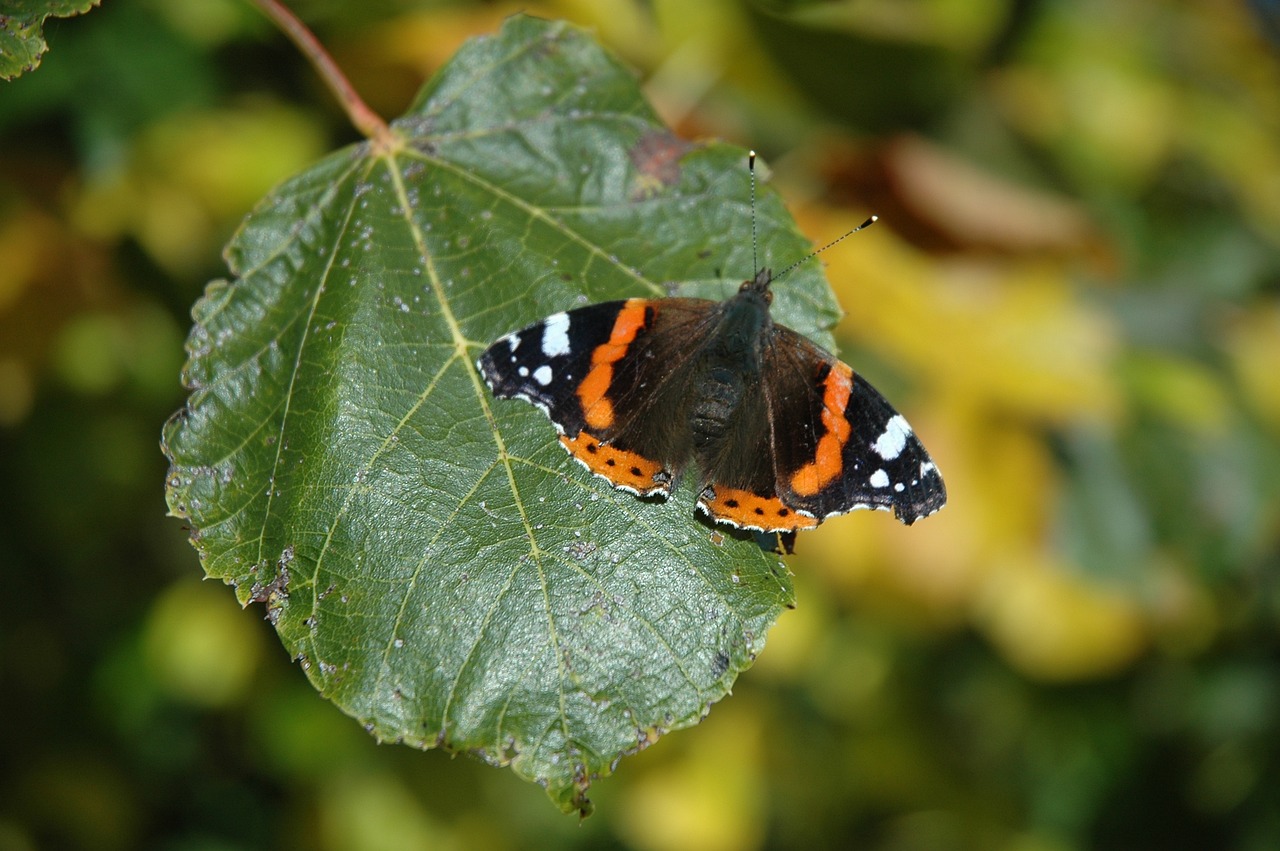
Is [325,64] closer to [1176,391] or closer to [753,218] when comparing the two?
[753,218]

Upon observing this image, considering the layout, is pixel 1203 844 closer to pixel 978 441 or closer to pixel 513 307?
pixel 978 441

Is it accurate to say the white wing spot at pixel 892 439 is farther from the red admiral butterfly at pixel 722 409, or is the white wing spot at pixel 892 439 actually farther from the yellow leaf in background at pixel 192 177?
the yellow leaf in background at pixel 192 177

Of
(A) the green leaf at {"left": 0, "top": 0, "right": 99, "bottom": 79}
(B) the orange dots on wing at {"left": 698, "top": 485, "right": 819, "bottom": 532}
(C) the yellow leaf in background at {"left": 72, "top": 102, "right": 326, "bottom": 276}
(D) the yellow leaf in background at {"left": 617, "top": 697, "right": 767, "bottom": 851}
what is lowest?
(D) the yellow leaf in background at {"left": 617, "top": 697, "right": 767, "bottom": 851}

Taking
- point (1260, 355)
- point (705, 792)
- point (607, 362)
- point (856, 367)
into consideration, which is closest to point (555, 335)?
point (607, 362)

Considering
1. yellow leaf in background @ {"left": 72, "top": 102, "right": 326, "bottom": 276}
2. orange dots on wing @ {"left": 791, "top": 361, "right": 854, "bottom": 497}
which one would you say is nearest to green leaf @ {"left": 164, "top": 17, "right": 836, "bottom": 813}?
orange dots on wing @ {"left": 791, "top": 361, "right": 854, "bottom": 497}

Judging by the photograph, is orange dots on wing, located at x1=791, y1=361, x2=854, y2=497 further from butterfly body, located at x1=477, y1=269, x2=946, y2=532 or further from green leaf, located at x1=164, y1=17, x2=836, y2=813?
green leaf, located at x1=164, y1=17, x2=836, y2=813

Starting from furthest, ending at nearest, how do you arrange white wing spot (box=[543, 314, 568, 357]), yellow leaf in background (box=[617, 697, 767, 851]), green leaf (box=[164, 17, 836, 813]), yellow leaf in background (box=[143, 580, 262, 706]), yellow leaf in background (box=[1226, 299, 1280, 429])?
yellow leaf in background (box=[617, 697, 767, 851]), yellow leaf in background (box=[1226, 299, 1280, 429]), yellow leaf in background (box=[143, 580, 262, 706]), white wing spot (box=[543, 314, 568, 357]), green leaf (box=[164, 17, 836, 813])

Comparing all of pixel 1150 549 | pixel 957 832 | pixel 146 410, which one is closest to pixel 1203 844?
pixel 957 832
